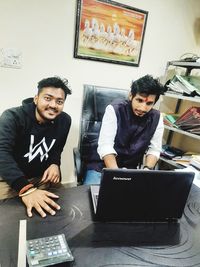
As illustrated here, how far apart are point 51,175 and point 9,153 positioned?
28 centimetres

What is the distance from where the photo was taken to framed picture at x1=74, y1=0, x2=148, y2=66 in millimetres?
1829

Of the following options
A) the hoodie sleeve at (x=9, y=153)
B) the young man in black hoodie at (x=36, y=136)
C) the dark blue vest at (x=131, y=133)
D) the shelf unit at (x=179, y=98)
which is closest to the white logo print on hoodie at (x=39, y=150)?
the young man in black hoodie at (x=36, y=136)

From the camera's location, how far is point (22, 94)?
1.81m

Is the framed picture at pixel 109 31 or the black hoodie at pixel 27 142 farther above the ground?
the framed picture at pixel 109 31

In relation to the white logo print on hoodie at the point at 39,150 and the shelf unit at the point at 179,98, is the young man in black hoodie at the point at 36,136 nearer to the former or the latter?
the white logo print on hoodie at the point at 39,150

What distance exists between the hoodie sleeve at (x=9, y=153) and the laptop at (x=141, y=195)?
0.40 metres

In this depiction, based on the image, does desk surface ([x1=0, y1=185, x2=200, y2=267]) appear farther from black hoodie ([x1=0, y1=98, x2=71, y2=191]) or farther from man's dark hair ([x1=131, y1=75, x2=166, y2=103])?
man's dark hair ([x1=131, y1=75, x2=166, y2=103])

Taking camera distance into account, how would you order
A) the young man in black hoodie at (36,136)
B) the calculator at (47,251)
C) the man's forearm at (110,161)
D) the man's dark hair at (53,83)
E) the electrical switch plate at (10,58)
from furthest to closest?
1. the electrical switch plate at (10,58)
2. the man's forearm at (110,161)
3. the man's dark hair at (53,83)
4. the young man in black hoodie at (36,136)
5. the calculator at (47,251)

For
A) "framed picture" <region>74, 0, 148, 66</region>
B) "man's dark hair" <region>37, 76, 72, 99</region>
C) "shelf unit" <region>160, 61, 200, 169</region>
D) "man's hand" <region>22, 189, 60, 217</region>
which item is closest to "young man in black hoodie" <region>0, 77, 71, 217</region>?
"man's dark hair" <region>37, 76, 72, 99</region>

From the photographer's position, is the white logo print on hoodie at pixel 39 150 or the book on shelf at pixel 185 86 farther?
the book on shelf at pixel 185 86

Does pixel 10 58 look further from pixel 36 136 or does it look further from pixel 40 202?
pixel 40 202

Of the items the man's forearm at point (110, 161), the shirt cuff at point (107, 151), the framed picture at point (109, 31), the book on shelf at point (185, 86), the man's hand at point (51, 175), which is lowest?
the man's hand at point (51, 175)

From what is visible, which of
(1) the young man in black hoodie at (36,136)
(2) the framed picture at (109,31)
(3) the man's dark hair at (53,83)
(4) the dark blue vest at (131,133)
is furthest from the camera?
(2) the framed picture at (109,31)

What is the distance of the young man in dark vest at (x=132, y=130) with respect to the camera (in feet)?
4.66
